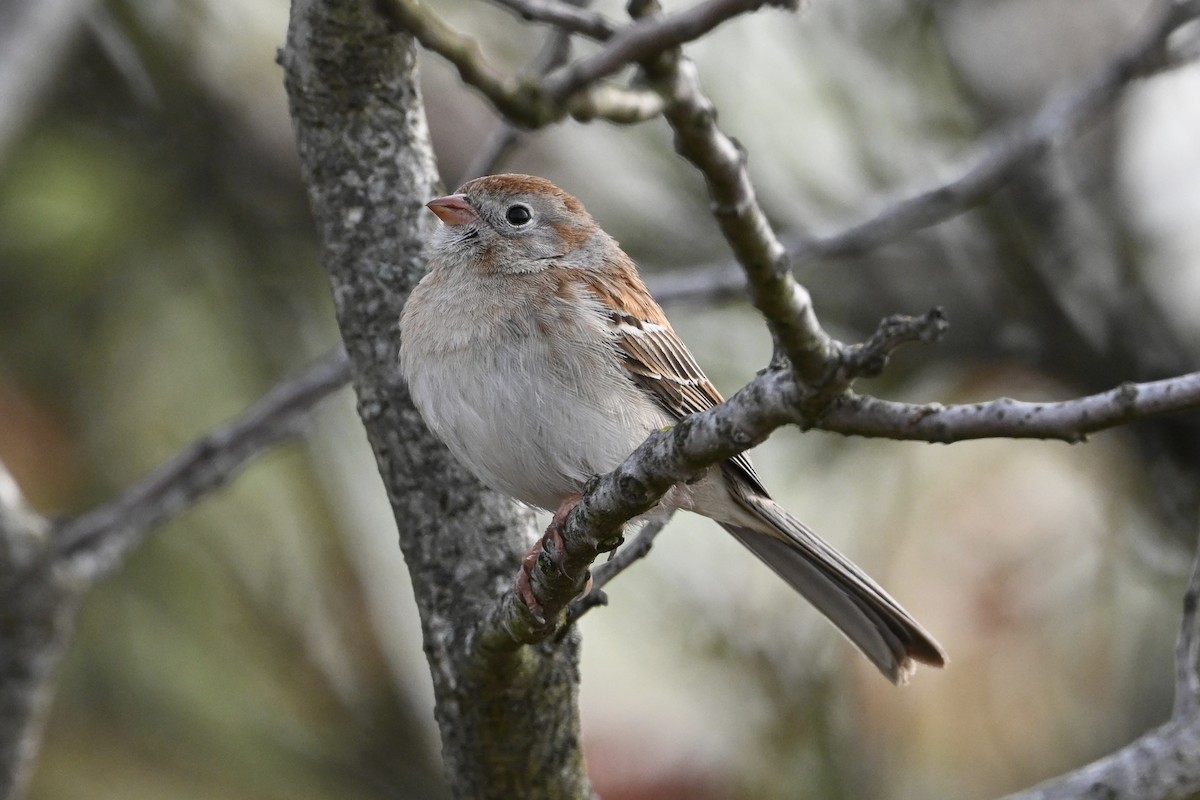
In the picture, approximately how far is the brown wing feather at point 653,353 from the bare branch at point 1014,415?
4.70 ft

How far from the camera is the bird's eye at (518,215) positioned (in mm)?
3879

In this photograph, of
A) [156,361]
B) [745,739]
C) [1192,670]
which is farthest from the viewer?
[156,361]

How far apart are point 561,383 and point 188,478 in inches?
60.1

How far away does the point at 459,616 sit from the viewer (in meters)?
3.14

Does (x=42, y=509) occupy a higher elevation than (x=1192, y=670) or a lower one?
higher

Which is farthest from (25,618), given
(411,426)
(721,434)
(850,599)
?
(721,434)

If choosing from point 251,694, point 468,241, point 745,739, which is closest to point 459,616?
point 468,241

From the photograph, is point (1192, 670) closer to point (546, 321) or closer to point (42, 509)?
point (546, 321)

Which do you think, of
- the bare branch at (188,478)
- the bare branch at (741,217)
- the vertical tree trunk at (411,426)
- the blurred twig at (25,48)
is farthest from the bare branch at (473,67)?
the blurred twig at (25,48)

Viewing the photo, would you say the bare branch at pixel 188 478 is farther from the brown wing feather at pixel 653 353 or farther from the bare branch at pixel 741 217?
the bare branch at pixel 741 217

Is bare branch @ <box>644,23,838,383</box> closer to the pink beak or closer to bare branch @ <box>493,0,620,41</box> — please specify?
bare branch @ <box>493,0,620,41</box>

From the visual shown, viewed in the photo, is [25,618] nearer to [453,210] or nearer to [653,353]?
[453,210]

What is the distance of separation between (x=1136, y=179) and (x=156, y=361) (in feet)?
15.5

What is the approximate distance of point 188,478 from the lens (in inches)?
162
